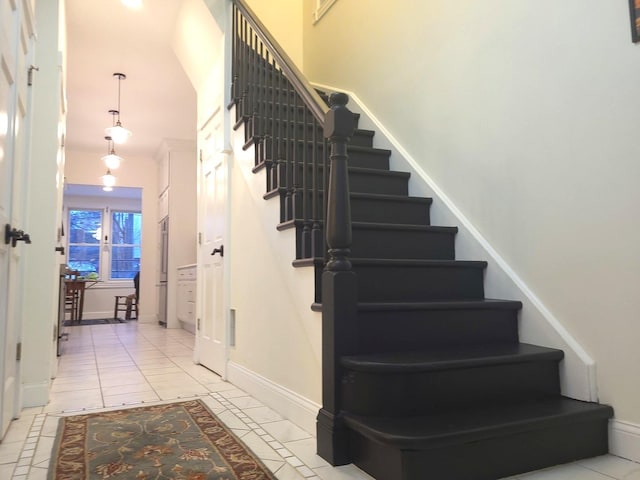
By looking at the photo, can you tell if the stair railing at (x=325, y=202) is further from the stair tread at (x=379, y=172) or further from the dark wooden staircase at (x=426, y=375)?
the stair tread at (x=379, y=172)

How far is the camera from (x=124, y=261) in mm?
10266

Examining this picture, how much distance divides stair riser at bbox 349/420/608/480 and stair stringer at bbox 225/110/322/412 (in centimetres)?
52

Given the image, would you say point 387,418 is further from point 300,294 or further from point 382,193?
point 382,193

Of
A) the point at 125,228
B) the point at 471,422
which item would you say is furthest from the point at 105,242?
the point at 471,422

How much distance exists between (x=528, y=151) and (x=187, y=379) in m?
2.58

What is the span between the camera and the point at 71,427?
7.20 ft

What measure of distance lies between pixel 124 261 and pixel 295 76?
29.7 feet

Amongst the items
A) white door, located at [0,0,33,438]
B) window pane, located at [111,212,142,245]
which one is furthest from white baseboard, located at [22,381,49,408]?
window pane, located at [111,212,142,245]

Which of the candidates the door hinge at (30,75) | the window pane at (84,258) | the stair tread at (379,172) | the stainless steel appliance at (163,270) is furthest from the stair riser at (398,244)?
the window pane at (84,258)

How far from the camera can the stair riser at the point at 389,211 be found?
262cm

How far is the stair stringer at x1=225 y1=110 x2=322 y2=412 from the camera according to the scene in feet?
6.95

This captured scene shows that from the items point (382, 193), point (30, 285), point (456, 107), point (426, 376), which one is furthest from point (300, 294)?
point (30, 285)

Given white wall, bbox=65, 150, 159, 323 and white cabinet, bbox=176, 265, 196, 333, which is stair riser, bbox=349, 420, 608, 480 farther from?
white wall, bbox=65, 150, 159, 323

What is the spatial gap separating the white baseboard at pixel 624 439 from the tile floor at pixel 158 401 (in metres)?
0.04
